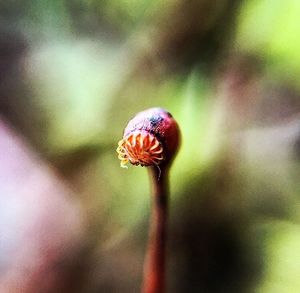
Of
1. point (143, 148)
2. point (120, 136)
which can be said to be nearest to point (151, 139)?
point (143, 148)

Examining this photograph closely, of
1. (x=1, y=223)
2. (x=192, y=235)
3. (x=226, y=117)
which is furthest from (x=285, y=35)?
(x=1, y=223)

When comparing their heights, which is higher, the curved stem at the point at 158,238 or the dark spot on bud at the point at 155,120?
the dark spot on bud at the point at 155,120

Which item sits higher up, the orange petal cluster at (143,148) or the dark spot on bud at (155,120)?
the dark spot on bud at (155,120)

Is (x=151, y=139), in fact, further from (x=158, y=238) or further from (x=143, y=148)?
(x=158, y=238)

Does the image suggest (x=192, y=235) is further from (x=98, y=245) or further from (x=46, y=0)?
(x=46, y=0)

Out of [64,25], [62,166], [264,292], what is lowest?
[264,292]
